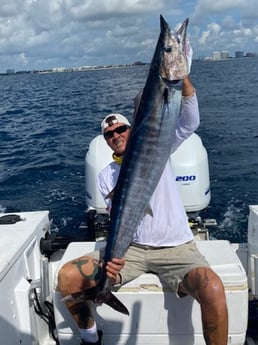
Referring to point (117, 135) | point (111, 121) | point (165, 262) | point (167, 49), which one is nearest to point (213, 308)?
point (165, 262)

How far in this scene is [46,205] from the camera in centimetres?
921

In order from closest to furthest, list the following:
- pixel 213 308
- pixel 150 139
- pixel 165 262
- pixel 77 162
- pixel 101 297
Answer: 1. pixel 150 139
2. pixel 213 308
3. pixel 101 297
4. pixel 165 262
5. pixel 77 162

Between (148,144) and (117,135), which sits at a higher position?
(148,144)

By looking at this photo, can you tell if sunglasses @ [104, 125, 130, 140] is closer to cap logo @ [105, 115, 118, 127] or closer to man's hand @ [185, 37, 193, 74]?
cap logo @ [105, 115, 118, 127]

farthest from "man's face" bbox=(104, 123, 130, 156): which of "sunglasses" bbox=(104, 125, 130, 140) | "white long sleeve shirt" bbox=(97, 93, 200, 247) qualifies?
"white long sleeve shirt" bbox=(97, 93, 200, 247)

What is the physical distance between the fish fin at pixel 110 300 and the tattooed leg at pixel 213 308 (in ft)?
1.71

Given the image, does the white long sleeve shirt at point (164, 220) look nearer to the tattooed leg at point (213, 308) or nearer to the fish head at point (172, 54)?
the tattooed leg at point (213, 308)

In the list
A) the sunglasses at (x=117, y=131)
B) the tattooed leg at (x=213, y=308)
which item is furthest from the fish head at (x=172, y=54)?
the tattooed leg at (x=213, y=308)

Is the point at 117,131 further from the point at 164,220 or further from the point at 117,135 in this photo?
the point at 164,220

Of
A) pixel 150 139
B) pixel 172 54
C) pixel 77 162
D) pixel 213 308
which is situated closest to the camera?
pixel 172 54

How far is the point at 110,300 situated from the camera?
10.5 feet

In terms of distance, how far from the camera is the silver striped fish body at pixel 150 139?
2459 millimetres

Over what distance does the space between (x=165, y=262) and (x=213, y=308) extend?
534 mm

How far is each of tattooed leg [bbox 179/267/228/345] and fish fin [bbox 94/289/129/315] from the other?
0.52 metres
